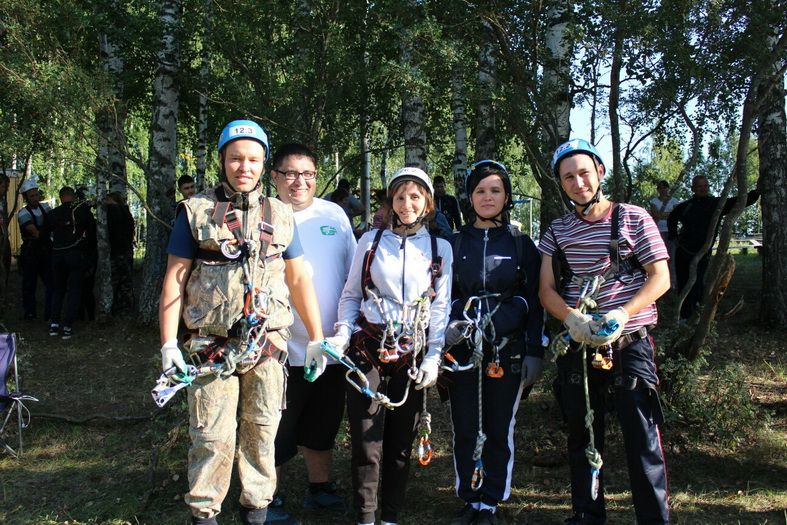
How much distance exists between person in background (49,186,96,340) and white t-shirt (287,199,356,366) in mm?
7207

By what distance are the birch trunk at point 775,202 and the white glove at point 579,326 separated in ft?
20.6

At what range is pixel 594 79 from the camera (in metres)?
5.18

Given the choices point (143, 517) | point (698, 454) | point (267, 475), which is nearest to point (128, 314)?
point (143, 517)

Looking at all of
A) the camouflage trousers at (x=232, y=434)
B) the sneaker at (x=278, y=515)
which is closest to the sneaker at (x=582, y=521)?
the sneaker at (x=278, y=515)

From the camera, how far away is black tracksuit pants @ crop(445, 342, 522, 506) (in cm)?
380

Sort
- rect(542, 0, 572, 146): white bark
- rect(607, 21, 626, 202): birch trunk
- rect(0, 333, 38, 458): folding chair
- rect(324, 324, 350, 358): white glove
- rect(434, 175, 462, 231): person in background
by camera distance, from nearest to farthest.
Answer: rect(324, 324, 350, 358): white glove, rect(607, 21, 626, 202): birch trunk, rect(0, 333, 38, 458): folding chair, rect(542, 0, 572, 146): white bark, rect(434, 175, 462, 231): person in background

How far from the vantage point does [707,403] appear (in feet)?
15.4

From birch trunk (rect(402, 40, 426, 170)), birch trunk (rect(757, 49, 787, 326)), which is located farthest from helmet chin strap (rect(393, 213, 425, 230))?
birch trunk (rect(757, 49, 787, 326))

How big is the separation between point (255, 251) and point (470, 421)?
158 cm

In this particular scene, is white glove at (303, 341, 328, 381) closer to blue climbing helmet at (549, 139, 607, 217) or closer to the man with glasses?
the man with glasses

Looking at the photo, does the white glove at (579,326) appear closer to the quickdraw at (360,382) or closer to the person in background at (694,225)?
the quickdraw at (360,382)

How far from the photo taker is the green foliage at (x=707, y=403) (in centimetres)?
466

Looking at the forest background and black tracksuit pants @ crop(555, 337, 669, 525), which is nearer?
black tracksuit pants @ crop(555, 337, 669, 525)

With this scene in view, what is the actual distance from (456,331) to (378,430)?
0.70m
